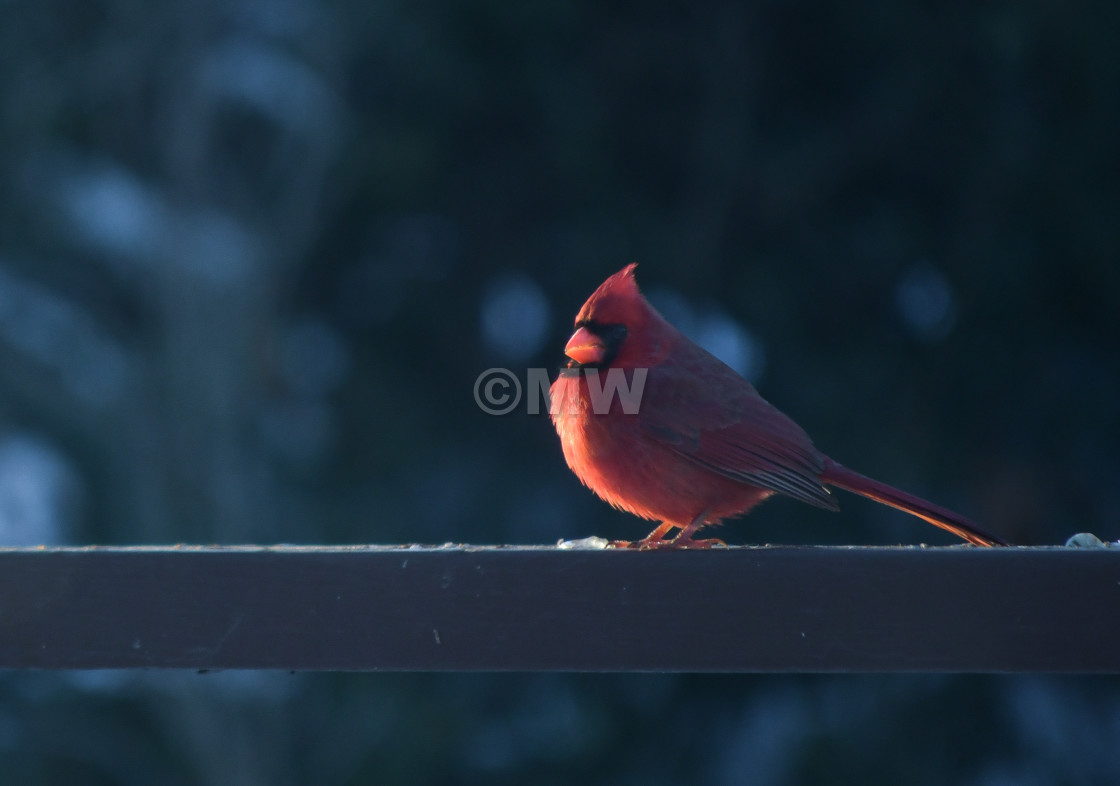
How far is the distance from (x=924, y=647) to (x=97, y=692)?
6467 millimetres

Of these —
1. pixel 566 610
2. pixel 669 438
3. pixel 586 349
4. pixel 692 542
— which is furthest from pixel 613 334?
pixel 566 610

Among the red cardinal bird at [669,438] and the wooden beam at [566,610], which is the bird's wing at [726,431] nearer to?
the red cardinal bird at [669,438]

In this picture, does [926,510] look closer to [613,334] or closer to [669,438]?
[669,438]

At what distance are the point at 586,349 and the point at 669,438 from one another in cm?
30

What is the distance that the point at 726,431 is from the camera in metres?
2.78

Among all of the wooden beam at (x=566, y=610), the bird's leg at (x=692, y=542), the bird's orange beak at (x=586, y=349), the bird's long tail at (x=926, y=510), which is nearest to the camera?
the wooden beam at (x=566, y=610)

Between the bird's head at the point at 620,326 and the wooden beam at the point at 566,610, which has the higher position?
the bird's head at the point at 620,326

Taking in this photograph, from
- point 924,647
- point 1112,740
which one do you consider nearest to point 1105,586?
point 924,647

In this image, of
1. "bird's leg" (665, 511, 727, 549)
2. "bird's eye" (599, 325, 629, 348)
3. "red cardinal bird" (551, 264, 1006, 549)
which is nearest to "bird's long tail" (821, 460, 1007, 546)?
"red cardinal bird" (551, 264, 1006, 549)

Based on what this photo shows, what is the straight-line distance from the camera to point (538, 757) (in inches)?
236

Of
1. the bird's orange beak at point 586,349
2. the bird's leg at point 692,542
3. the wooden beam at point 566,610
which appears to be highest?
the bird's orange beak at point 586,349

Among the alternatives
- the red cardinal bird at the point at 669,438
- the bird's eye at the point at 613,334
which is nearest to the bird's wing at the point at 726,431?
the red cardinal bird at the point at 669,438

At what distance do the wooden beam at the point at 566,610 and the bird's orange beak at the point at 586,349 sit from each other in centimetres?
84

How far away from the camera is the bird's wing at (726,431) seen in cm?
266
